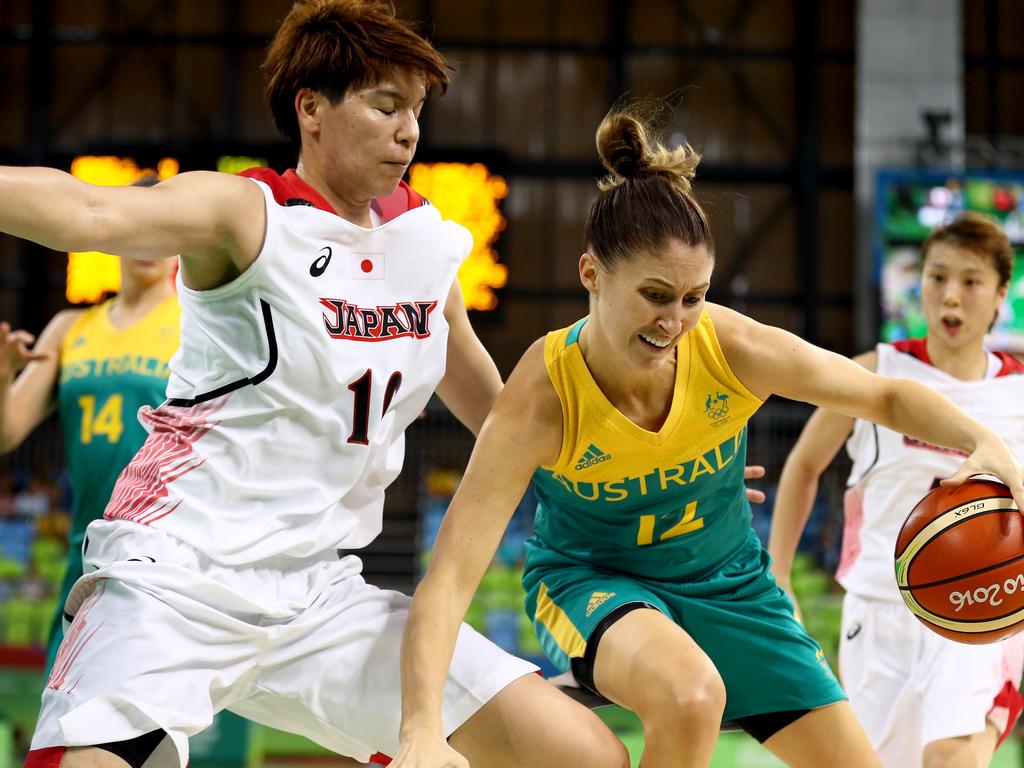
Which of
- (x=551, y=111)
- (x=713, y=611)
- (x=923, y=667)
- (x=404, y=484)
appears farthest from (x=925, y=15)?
(x=713, y=611)

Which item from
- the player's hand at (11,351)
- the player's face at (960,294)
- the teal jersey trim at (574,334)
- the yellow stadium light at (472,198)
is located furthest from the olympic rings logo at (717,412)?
the yellow stadium light at (472,198)

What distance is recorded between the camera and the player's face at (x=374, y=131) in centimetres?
287

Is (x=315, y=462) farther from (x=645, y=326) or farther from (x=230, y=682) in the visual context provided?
(x=645, y=326)

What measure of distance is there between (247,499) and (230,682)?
0.39 metres

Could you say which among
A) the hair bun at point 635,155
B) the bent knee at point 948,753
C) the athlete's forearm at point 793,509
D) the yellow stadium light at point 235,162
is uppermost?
the yellow stadium light at point 235,162

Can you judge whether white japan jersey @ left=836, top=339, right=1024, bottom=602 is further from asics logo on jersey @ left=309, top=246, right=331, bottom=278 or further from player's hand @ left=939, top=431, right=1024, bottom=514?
asics logo on jersey @ left=309, top=246, right=331, bottom=278

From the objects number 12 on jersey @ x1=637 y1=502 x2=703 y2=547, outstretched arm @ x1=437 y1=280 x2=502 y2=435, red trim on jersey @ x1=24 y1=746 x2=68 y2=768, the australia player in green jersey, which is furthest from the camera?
the australia player in green jersey

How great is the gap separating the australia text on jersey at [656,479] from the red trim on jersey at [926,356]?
1.72 meters

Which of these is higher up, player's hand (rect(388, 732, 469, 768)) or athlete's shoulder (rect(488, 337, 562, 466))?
athlete's shoulder (rect(488, 337, 562, 466))

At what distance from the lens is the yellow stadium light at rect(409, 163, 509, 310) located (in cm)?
1277

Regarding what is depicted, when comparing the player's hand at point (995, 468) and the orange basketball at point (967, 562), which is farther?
the orange basketball at point (967, 562)

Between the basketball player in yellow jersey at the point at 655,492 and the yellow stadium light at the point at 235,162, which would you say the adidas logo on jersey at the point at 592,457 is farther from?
the yellow stadium light at the point at 235,162

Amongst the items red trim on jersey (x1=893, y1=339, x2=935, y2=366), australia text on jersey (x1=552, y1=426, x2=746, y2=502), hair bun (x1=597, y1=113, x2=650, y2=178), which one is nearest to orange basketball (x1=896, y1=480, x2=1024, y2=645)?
australia text on jersey (x1=552, y1=426, x2=746, y2=502)

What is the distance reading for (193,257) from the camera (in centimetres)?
270
